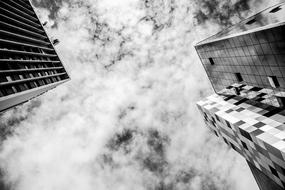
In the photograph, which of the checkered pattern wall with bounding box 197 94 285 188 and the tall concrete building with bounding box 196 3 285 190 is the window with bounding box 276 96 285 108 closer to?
the tall concrete building with bounding box 196 3 285 190

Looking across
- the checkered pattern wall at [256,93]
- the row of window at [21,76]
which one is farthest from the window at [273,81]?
the row of window at [21,76]

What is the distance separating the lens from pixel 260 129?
84.4 ft

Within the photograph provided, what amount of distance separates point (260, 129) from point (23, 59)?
42.0 metres

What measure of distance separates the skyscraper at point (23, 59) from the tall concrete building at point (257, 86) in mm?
31863

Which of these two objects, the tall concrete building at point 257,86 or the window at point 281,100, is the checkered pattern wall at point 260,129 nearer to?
the tall concrete building at point 257,86

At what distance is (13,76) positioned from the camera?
3456 centimetres

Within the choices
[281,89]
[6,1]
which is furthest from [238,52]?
[6,1]

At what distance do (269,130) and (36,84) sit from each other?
39.2m

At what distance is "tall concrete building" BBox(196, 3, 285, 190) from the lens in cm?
2314

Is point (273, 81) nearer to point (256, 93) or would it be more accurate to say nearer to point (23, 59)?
point (256, 93)

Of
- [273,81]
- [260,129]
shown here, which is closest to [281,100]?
[273,81]

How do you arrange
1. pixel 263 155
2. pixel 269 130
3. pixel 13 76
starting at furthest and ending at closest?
1. pixel 13 76
2. pixel 263 155
3. pixel 269 130

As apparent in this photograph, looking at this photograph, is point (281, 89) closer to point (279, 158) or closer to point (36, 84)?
point (279, 158)

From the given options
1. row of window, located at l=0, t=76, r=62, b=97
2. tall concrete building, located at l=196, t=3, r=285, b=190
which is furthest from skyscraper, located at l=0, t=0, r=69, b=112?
tall concrete building, located at l=196, t=3, r=285, b=190
